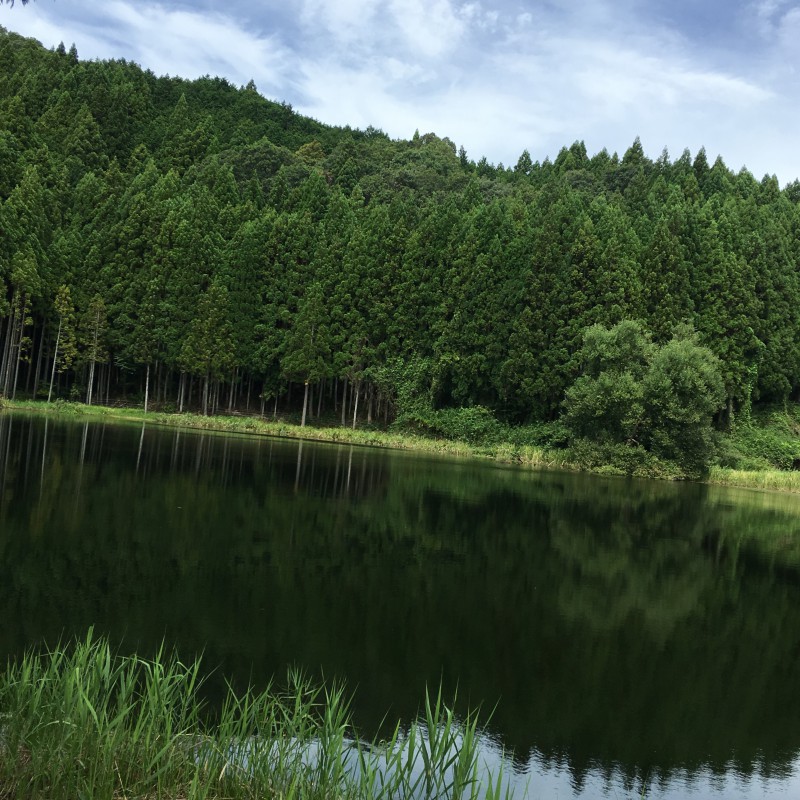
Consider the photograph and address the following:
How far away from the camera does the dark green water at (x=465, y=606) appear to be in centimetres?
624

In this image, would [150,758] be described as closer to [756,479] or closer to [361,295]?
[756,479]

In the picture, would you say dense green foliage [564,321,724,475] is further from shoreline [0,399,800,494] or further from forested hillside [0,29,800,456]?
forested hillside [0,29,800,456]

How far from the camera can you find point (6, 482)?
48.1 ft

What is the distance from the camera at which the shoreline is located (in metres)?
37.3

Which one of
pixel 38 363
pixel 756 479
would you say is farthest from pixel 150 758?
pixel 38 363

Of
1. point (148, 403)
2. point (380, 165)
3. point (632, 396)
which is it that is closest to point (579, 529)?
point (632, 396)

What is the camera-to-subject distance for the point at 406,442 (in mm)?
44125

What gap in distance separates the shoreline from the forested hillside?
16.1 feet

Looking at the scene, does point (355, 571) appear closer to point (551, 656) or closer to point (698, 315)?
point (551, 656)

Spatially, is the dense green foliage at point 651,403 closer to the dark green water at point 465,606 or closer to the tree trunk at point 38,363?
the dark green water at point 465,606

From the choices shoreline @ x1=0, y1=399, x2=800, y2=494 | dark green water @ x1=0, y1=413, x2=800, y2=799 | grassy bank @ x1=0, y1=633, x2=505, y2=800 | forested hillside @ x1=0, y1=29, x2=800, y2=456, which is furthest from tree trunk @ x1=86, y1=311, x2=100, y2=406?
grassy bank @ x1=0, y1=633, x2=505, y2=800

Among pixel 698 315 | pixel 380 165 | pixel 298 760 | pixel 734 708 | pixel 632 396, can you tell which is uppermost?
Result: pixel 380 165

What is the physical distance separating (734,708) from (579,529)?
981 centimetres

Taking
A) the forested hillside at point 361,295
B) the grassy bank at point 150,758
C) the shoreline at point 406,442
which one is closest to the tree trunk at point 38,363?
the forested hillside at point 361,295
